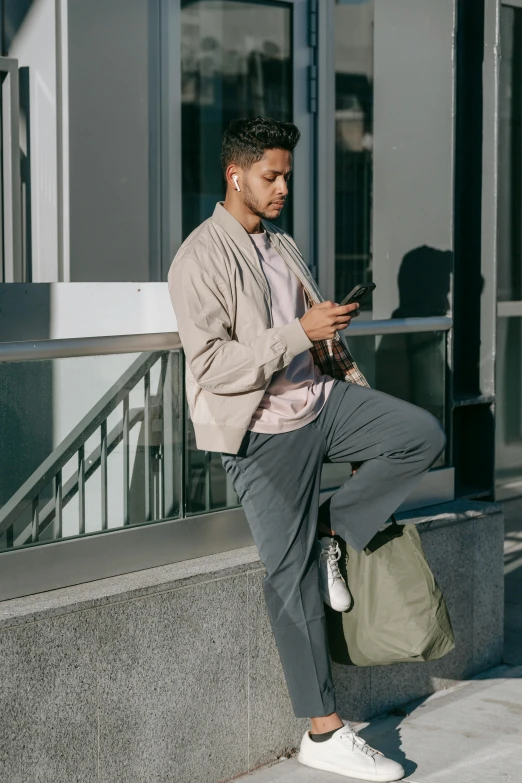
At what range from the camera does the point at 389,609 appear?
3998 millimetres

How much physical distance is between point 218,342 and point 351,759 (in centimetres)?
140

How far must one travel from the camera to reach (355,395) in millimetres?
3977

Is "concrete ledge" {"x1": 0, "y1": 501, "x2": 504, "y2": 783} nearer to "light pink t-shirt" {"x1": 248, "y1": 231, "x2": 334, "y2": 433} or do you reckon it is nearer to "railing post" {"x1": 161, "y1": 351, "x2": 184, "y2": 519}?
"railing post" {"x1": 161, "y1": 351, "x2": 184, "y2": 519}

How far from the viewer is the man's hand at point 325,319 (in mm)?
3477

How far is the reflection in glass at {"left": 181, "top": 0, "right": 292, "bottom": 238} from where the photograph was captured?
6848mm

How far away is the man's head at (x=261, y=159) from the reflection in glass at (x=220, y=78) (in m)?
3.03

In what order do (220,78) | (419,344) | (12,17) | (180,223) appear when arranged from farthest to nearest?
(220,78) < (180,223) < (12,17) < (419,344)

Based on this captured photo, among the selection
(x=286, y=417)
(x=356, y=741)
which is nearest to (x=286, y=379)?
(x=286, y=417)

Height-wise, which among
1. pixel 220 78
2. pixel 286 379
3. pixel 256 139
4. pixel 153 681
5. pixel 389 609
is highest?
pixel 220 78

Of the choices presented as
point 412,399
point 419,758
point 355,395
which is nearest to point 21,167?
point 412,399

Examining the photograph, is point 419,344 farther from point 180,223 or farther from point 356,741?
point 180,223

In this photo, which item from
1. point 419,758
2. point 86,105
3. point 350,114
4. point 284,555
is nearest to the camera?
point 284,555

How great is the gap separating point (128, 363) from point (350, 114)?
4825 millimetres

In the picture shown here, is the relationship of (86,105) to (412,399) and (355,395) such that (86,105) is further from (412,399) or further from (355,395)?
(355,395)
